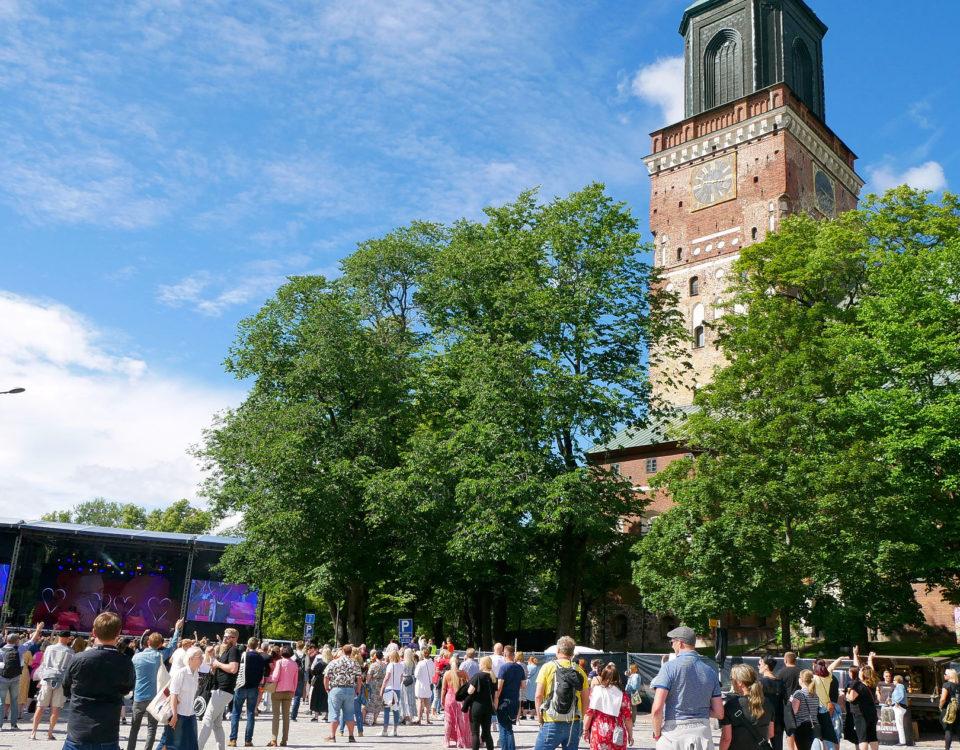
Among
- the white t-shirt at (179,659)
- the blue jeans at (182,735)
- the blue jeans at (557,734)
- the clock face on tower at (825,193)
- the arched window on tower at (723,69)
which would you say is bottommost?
the blue jeans at (182,735)

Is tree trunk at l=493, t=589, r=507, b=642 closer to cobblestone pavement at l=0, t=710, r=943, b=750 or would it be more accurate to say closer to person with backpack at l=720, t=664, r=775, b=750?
cobblestone pavement at l=0, t=710, r=943, b=750

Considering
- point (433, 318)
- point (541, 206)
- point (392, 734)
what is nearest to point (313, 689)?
point (392, 734)

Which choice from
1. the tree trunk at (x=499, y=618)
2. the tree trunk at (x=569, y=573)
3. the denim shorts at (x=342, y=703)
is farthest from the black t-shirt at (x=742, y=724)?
the tree trunk at (x=499, y=618)

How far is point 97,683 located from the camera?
22.1 ft

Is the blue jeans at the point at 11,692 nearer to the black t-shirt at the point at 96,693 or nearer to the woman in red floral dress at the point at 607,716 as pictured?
the black t-shirt at the point at 96,693

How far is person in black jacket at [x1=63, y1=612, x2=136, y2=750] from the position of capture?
6.64 metres

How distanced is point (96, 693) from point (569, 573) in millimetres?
25239

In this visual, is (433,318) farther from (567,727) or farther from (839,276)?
(567,727)

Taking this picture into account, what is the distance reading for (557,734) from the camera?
31.8 ft

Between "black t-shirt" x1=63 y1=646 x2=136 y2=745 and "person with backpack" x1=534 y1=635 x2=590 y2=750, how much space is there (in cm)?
459

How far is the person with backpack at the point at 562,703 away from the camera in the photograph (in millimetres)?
9695

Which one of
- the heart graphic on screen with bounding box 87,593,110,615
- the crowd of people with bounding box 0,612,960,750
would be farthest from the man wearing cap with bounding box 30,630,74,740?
the heart graphic on screen with bounding box 87,593,110,615

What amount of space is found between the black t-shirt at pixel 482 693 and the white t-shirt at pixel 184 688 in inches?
169

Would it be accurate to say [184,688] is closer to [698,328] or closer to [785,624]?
[785,624]
